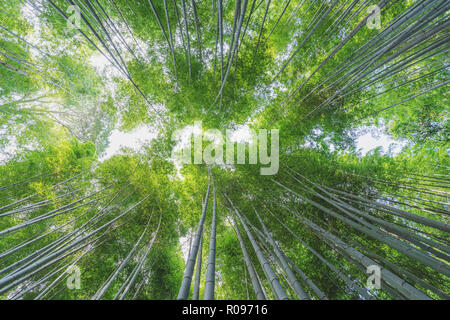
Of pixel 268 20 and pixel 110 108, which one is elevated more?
pixel 268 20

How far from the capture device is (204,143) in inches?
199

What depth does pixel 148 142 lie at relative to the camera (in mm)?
4801

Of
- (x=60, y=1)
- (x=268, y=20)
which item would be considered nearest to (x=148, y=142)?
(x=60, y=1)

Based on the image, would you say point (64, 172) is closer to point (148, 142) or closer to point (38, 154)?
point (38, 154)

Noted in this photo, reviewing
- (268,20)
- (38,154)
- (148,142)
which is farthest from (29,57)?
(268,20)

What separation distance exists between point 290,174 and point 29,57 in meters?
7.19

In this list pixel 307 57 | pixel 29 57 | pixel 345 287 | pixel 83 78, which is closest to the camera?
pixel 345 287

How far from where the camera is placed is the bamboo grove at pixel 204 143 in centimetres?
334

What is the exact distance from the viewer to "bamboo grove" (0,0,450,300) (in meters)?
3.34

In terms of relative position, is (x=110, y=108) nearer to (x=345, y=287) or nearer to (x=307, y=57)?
(x=307, y=57)

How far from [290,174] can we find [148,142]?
4.03 m

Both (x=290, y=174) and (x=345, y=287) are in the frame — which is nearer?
(x=345, y=287)
